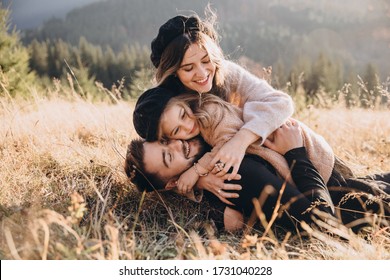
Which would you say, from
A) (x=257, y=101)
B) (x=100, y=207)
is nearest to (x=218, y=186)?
(x=257, y=101)

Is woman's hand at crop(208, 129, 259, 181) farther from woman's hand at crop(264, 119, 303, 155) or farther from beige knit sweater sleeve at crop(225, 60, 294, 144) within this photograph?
woman's hand at crop(264, 119, 303, 155)

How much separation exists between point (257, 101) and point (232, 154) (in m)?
0.47

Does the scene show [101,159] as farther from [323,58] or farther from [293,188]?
[323,58]

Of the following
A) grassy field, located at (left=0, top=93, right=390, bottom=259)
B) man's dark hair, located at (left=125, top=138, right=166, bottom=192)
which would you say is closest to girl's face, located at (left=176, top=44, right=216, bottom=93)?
man's dark hair, located at (left=125, top=138, right=166, bottom=192)

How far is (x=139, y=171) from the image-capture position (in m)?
2.47

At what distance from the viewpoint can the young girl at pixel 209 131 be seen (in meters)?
2.42

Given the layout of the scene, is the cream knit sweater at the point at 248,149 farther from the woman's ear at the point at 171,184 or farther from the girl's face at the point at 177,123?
the woman's ear at the point at 171,184

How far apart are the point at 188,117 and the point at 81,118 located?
1.92 metres

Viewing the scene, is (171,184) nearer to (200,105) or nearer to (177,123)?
(177,123)

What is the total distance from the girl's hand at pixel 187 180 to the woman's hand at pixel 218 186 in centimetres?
6

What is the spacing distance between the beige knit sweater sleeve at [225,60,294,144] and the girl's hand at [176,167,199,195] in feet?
1.30

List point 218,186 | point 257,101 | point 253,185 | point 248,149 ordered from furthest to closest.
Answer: point 257,101, point 248,149, point 218,186, point 253,185

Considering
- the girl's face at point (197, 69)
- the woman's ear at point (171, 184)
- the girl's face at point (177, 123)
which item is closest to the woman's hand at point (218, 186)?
the woman's ear at point (171, 184)

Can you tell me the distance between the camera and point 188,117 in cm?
246
